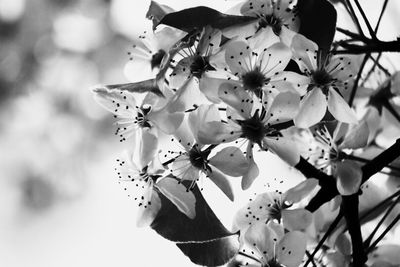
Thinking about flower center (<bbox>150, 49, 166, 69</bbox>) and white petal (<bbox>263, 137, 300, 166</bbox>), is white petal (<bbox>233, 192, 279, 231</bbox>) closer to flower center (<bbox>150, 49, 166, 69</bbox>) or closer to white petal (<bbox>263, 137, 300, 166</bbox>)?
white petal (<bbox>263, 137, 300, 166</bbox>)

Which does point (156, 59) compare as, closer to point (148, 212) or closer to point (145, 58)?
point (145, 58)

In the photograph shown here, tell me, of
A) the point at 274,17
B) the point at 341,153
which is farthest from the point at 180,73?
the point at 341,153

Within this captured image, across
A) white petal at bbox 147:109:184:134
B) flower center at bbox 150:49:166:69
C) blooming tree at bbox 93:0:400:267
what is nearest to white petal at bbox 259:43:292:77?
blooming tree at bbox 93:0:400:267

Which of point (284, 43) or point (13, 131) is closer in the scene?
point (284, 43)

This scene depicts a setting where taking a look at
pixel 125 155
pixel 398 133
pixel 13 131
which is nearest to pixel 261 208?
pixel 125 155

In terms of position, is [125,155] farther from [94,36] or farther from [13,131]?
[13,131]

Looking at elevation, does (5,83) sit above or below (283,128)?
below
